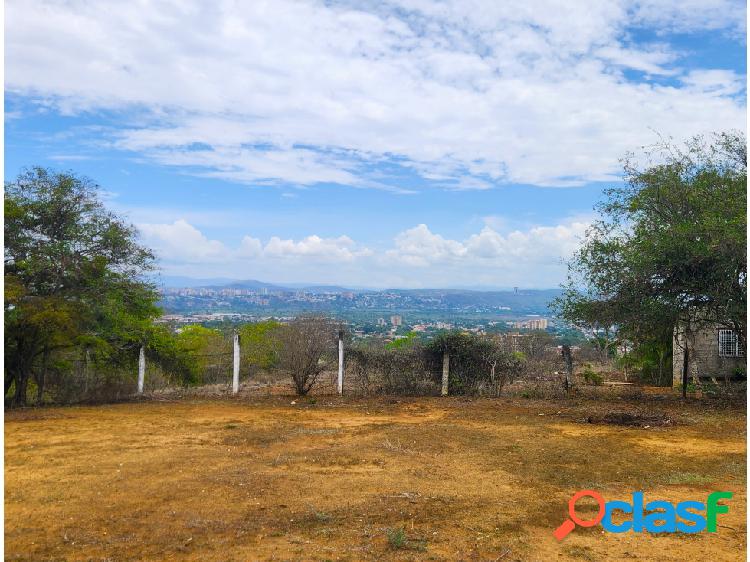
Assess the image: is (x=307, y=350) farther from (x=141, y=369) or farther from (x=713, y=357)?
(x=713, y=357)

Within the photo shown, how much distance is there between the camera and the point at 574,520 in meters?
5.45

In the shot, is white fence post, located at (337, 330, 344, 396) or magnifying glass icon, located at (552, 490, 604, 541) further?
white fence post, located at (337, 330, 344, 396)

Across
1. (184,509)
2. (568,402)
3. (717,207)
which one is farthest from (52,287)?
(717,207)

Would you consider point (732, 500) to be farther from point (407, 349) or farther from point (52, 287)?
point (52, 287)

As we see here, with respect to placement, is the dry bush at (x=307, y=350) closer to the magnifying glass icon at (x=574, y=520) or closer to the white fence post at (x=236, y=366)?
the white fence post at (x=236, y=366)

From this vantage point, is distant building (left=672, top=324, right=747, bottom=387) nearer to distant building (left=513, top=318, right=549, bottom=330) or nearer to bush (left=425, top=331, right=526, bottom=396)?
distant building (left=513, top=318, right=549, bottom=330)

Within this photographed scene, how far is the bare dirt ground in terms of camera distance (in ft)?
15.8

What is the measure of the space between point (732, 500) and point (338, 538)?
420 centimetres

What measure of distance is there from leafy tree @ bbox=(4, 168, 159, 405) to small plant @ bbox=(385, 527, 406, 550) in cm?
1005

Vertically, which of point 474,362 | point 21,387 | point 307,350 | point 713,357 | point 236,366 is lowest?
point 21,387

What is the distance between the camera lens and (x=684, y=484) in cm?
672

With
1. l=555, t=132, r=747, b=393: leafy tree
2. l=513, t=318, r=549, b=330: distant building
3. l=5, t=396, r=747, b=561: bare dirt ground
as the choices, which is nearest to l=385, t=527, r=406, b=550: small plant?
l=5, t=396, r=747, b=561: bare dirt ground

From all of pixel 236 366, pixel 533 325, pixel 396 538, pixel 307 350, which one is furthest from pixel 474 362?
pixel 533 325
